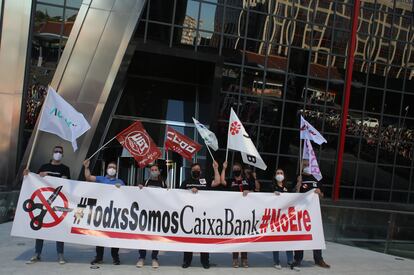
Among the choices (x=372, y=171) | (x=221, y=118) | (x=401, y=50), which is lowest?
(x=372, y=171)

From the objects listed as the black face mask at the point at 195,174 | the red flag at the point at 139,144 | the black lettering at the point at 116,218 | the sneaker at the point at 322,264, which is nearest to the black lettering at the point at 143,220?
A: the black lettering at the point at 116,218

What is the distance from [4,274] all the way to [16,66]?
8.51 metres

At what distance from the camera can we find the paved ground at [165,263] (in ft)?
27.1

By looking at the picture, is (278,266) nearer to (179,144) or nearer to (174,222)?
(174,222)

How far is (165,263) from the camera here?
29.9ft

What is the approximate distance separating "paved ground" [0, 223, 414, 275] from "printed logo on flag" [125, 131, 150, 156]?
213cm

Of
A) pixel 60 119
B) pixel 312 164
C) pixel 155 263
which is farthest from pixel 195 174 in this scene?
pixel 60 119

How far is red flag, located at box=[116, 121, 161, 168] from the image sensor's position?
1021cm

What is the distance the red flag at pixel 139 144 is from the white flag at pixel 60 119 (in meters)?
1.29

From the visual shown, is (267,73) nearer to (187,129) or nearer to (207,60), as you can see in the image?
(207,60)

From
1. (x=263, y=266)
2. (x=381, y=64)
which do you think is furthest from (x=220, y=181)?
(x=381, y=64)

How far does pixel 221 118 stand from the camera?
1847 centimetres

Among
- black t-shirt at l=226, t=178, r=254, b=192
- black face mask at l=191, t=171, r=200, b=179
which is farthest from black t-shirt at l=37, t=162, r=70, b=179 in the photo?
black t-shirt at l=226, t=178, r=254, b=192

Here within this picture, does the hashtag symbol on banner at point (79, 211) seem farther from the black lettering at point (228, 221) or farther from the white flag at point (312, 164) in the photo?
the white flag at point (312, 164)
